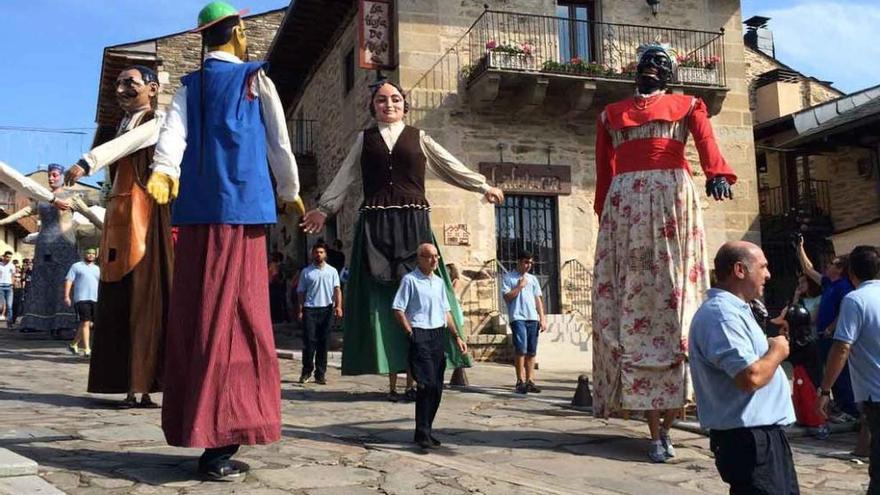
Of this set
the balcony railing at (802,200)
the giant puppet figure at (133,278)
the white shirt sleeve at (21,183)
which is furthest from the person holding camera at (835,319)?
the balcony railing at (802,200)

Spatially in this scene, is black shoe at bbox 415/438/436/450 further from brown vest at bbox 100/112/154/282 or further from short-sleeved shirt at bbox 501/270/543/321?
short-sleeved shirt at bbox 501/270/543/321

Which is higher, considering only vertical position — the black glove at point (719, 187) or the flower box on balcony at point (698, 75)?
the flower box on balcony at point (698, 75)

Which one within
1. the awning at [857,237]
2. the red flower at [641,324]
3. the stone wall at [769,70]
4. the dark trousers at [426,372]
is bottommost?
the dark trousers at [426,372]

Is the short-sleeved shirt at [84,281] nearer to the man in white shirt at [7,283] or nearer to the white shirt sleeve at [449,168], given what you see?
the white shirt sleeve at [449,168]

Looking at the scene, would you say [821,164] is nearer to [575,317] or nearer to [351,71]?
[575,317]

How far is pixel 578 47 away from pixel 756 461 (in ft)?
44.8

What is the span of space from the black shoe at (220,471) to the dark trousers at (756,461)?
1915 millimetres

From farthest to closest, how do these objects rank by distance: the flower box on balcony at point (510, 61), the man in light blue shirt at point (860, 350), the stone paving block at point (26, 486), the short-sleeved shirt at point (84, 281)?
the flower box on balcony at point (510, 61) → the short-sleeved shirt at point (84, 281) → the man in light blue shirt at point (860, 350) → the stone paving block at point (26, 486)

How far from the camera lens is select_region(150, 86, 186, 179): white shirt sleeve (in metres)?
3.68

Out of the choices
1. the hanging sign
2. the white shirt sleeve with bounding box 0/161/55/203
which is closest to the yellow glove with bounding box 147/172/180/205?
the white shirt sleeve with bounding box 0/161/55/203

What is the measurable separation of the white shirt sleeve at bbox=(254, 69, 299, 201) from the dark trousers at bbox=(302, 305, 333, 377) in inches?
173

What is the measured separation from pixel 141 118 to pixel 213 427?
2738mm

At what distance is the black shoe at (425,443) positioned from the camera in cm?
468

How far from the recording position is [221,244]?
3764 millimetres
